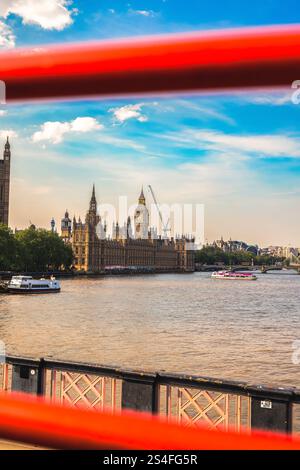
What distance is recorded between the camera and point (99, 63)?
0.77m

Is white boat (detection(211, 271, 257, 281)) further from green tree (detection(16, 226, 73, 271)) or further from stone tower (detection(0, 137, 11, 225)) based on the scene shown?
stone tower (detection(0, 137, 11, 225))

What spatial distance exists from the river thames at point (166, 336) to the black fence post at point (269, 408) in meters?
5.75

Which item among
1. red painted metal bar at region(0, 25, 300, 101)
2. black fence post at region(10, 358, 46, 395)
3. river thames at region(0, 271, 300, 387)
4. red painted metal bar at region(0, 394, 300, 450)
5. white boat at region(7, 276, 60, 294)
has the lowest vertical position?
river thames at region(0, 271, 300, 387)

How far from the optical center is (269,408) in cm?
367

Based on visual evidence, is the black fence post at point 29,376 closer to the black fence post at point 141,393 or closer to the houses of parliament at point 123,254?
the black fence post at point 141,393

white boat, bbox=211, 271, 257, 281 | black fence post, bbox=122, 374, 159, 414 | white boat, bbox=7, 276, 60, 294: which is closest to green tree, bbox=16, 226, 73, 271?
white boat, bbox=7, 276, 60, 294

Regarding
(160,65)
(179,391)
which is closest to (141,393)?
(179,391)

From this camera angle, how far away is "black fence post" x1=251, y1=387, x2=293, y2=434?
357 cm

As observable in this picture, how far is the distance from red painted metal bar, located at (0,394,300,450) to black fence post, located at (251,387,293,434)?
300 centimetres

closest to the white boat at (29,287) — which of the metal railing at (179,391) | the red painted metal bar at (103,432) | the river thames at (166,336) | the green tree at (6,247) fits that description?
the river thames at (166,336)

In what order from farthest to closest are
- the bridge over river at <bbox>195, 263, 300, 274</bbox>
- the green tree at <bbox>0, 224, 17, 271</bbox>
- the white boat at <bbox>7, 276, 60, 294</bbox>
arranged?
1. the bridge over river at <bbox>195, 263, 300, 274</bbox>
2. the green tree at <bbox>0, 224, 17, 271</bbox>
3. the white boat at <bbox>7, 276, 60, 294</bbox>

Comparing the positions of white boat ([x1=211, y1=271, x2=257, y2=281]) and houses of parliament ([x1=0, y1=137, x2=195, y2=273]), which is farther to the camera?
white boat ([x1=211, y1=271, x2=257, y2=281])

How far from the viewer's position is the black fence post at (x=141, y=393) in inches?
153

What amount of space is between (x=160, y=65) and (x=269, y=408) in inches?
133
